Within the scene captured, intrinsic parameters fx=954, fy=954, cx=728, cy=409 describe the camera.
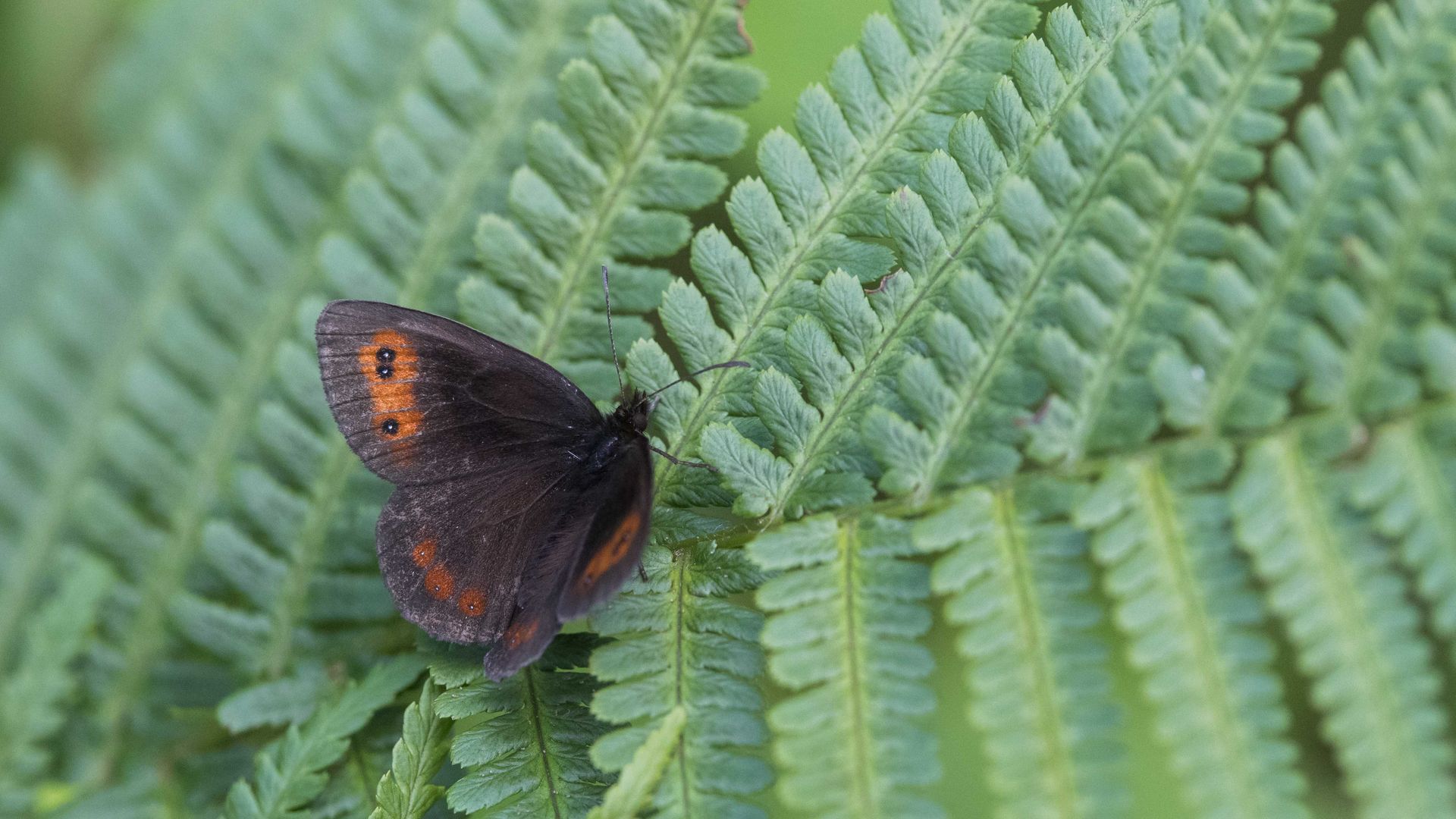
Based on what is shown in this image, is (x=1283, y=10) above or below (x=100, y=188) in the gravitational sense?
below

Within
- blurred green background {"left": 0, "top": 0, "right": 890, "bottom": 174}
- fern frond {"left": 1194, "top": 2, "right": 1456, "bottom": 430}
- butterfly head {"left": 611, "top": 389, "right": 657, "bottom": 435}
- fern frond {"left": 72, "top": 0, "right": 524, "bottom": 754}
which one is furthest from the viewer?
blurred green background {"left": 0, "top": 0, "right": 890, "bottom": 174}

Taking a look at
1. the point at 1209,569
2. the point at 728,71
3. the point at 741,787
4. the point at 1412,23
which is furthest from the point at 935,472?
the point at 1412,23

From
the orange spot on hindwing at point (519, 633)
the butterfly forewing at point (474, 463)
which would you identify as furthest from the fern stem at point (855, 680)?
the orange spot on hindwing at point (519, 633)

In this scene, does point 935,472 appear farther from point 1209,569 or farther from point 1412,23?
point 1412,23

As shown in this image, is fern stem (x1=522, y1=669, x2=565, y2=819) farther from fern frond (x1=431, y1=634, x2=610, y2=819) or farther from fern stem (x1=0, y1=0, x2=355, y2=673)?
fern stem (x1=0, y1=0, x2=355, y2=673)

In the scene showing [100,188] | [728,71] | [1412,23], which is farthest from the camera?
[100,188]

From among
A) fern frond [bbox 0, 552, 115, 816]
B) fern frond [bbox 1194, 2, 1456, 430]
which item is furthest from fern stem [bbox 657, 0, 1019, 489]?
fern frond [bbox 0, 552, 115, 816]
